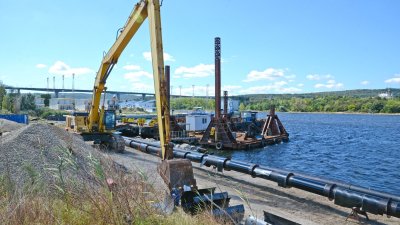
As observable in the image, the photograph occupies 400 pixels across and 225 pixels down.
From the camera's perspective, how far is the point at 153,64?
460 inches

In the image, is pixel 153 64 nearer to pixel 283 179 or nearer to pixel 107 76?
pixel 283 179

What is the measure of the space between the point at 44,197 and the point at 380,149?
4177 cm

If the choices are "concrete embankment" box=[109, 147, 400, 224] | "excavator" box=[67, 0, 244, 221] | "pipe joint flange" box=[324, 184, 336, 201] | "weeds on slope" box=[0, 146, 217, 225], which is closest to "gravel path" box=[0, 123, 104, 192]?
"concrete embankment" box=[109, 147, 400, 224]

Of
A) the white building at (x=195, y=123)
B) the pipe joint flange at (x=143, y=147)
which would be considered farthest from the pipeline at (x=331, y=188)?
the white building at (x=195, y=123)

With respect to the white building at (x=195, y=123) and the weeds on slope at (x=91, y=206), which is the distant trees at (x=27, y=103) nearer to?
the white building at (x=195, y=123)

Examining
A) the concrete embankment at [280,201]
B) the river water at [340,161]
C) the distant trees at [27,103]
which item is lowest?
the river water at [340,161]

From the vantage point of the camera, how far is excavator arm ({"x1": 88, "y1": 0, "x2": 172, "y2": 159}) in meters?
11.3

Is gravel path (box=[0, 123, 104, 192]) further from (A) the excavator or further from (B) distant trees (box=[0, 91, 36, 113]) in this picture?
(B) distant trees (box=[0, 91, 36, 113])

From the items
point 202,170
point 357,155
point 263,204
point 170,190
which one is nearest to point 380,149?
point 357,155

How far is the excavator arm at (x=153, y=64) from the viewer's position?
11.3m

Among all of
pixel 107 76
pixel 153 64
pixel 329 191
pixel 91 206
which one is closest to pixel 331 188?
pixel 329 191

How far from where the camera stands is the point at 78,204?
5.58m

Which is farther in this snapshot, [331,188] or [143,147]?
[143,147]

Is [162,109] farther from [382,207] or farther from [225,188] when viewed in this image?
[382,207]
